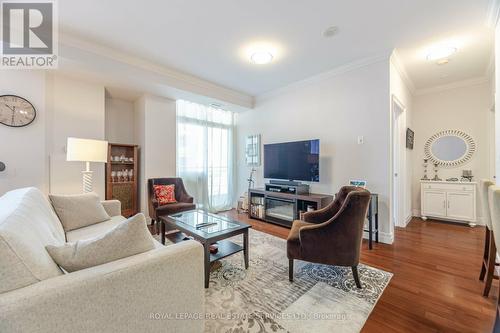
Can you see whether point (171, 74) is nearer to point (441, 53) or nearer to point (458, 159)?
point (441, 53)

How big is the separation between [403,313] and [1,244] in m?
2.30

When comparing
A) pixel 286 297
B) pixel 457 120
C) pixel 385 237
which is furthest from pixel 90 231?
pixel 457 120

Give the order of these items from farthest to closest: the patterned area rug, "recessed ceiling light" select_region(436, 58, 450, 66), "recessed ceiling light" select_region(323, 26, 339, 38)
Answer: "recessed ceiling light" select_region(436, 58, 450, 66) → "recessed ceiling light" select_region(323, 26, 339, 38) → the patterned area rug

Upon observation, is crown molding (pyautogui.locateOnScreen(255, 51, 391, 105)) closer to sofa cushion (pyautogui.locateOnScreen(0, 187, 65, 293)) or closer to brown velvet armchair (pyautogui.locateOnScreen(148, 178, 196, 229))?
brown velvet armchair (pyautogui.locateOnScreen(148, 178, 196, 229))

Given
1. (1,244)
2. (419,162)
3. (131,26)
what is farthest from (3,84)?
(419,162)

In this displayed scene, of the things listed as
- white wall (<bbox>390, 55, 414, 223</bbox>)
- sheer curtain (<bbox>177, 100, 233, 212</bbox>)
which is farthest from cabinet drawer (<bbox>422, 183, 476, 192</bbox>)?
sheer curtain (<bbox>177, 100, 233, 212</bbox>)

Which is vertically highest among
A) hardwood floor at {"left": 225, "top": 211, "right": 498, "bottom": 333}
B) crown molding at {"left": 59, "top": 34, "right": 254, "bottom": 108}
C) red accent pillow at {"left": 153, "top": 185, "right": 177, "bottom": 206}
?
crown molding at {"left": 59, "top": 34, "right": 254, "bottom": 108}

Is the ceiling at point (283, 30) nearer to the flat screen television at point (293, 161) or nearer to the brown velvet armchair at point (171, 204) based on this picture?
the flat screen television at point (293, 161)

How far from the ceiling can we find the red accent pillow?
1.96 meters

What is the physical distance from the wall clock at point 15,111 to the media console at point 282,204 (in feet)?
11.4

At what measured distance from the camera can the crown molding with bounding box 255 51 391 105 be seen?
9.73ft

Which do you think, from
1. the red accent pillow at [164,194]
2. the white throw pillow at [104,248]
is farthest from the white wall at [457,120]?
the white throw pillow at [104,248]

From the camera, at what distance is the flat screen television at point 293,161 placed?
11.3 ft

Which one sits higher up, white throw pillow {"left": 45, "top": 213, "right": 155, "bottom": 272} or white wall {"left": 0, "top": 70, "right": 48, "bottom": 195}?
white wall {"left": 0, "top": 70, "right": 48, "bottom": 195}
